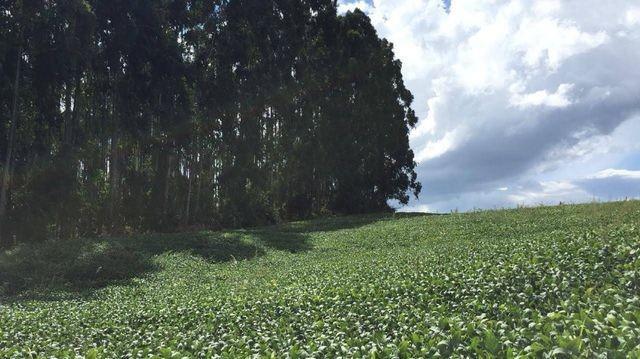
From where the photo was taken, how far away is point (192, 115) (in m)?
40.8

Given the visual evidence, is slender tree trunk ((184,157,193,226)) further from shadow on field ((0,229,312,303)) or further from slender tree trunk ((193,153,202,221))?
shadow on field ((0,229,312,303))

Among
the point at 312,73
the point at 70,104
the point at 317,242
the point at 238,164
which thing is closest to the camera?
the point at 317,242

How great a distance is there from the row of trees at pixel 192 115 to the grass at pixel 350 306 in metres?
13.2

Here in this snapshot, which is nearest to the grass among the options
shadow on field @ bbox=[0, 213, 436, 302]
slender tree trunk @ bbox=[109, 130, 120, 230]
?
shadow on field @ bbox=[0, 213, 436, 302]

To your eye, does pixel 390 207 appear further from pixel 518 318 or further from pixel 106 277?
pixel 518 318

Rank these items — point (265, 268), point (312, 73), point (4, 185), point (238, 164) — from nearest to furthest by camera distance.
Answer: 1. point (265, 268)
2. point (4, 185)
3. point (238, 164)
4. point (312, 73)

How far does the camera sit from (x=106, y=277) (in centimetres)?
2117

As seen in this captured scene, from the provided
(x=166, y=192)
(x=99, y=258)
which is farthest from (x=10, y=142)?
(x=99, y=258)

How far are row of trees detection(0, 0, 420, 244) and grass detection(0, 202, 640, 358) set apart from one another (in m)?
13.2

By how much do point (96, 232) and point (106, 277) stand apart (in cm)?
1773

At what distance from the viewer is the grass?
19.4 ft

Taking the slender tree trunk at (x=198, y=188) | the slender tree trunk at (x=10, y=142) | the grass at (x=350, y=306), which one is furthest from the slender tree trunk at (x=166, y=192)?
the grass at (x=350, y=306)

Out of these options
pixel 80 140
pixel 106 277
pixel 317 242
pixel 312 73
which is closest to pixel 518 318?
pixel 106 277

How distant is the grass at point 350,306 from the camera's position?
19.4 feet
